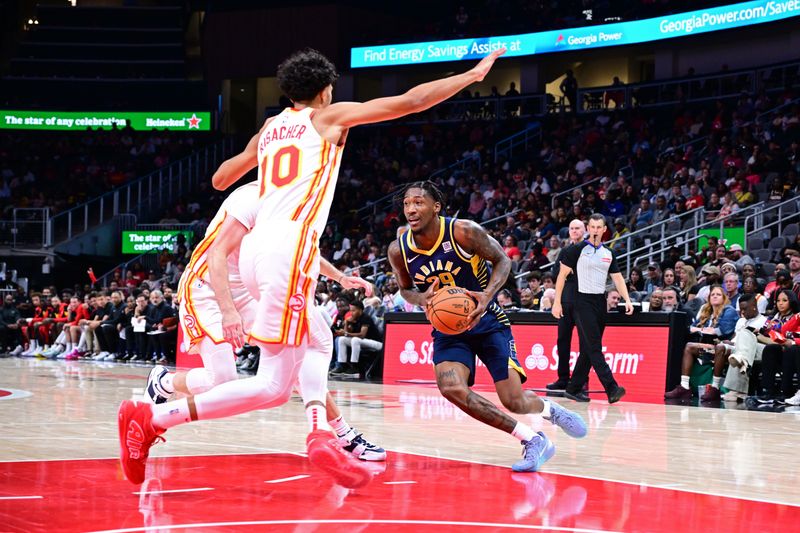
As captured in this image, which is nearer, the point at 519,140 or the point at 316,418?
the point at 316,418

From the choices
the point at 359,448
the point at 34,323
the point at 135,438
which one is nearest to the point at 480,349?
the point at 359,448

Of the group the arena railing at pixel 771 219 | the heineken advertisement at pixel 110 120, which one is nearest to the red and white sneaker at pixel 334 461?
the arena railing at pixel 771 219

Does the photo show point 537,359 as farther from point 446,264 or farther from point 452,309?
point 452,309

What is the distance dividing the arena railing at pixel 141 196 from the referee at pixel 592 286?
20.5 m

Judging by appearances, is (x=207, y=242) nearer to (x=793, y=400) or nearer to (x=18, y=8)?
(x=793, y=400)

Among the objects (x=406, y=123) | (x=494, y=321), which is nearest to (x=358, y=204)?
(x=406, y=123)

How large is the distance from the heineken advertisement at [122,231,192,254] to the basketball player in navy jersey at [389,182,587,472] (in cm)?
2203

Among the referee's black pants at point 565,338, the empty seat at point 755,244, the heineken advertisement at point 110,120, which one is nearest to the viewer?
the referee's black pants at point 565,338

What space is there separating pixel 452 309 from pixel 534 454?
0.91 metres

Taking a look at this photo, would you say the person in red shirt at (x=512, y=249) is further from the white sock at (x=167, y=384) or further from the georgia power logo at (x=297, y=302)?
the georgia power logo at (x=297, y=302)

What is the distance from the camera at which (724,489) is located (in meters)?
5.14

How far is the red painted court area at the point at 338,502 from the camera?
4059mm

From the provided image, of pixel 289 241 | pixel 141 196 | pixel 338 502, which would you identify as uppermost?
pixel 141 196

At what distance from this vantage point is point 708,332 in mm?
11617
